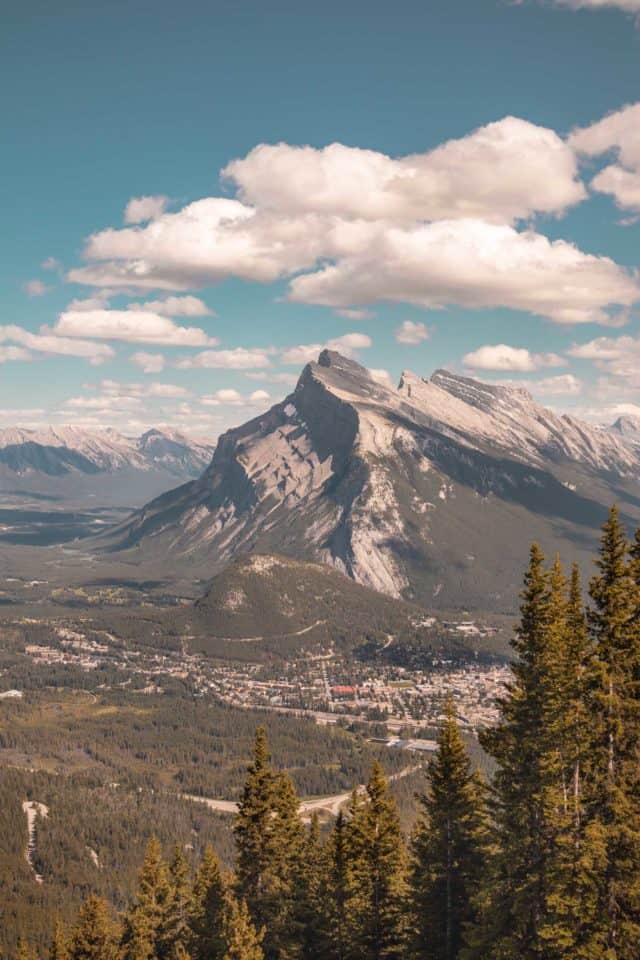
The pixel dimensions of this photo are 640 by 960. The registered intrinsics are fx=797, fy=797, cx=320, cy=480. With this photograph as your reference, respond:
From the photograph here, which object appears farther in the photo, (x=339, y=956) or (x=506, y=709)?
(x=339, y=956)

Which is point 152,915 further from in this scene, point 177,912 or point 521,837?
point 521,837

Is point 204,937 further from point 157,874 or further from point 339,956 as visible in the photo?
point 339,956

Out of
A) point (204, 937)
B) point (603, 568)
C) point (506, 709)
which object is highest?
point (603, 568)

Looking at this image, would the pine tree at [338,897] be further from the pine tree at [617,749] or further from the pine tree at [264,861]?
the pine tree at [617,749]

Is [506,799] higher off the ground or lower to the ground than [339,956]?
higher

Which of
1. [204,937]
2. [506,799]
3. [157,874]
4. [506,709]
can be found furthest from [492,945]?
[157,874]

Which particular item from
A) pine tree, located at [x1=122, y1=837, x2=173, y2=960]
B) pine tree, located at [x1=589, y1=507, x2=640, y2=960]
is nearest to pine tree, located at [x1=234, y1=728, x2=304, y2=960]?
pine tree, located at [x1=122, y1=837, x2=173, y2=960]
